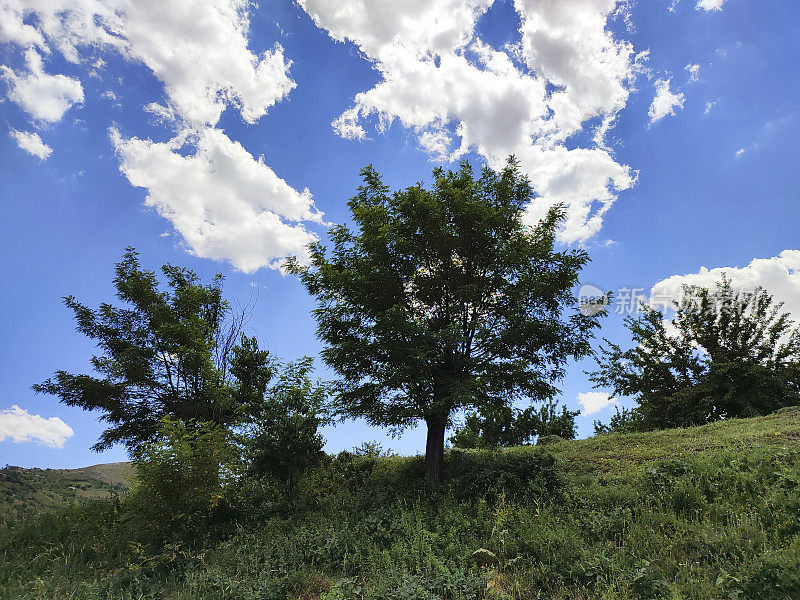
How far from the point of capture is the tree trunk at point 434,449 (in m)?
12.1

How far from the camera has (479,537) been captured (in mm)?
7906

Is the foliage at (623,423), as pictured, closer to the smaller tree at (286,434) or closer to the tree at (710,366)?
the tree at (710,366)

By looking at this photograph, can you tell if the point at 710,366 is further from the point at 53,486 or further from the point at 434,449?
the point at 53,486

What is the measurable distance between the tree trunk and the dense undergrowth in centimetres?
53

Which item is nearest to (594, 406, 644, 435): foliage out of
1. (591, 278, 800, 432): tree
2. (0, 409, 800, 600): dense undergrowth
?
(591, 278, 800, 432): tree

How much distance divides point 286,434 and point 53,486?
19.0 metres

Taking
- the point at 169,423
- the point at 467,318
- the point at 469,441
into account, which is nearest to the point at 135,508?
the point at 169,423

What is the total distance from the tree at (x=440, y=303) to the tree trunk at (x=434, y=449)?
40 mm

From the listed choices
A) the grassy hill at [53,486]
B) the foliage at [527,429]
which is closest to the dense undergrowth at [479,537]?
the grassy hill at [53,486]

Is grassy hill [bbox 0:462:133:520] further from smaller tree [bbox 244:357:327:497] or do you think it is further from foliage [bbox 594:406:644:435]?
foliage [bbox 594:406:644:435]

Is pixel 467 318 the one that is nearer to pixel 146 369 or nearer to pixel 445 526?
pixel 445 526

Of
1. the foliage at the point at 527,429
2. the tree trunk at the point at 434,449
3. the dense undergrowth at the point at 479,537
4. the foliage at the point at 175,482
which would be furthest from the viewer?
the foliage at the point at 527,429

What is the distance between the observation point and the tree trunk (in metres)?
12.1

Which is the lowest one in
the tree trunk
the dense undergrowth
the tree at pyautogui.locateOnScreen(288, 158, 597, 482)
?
the dense undergrowth
